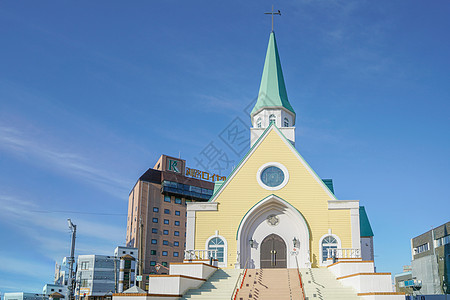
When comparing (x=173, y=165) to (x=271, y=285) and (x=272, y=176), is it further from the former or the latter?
(x=271, y=285)

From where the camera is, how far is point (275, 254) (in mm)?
28531

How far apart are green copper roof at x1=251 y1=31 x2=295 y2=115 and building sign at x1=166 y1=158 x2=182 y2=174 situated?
158ft

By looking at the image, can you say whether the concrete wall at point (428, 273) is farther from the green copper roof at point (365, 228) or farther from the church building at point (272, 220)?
the church building at point (272, 220)

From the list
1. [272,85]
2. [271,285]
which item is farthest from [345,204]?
[272,85]

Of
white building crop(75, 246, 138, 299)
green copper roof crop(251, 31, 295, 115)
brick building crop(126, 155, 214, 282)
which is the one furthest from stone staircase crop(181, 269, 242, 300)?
brick building crop(126, 155, 214, 282)

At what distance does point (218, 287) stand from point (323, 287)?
5.02 m

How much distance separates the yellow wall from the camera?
2783cm

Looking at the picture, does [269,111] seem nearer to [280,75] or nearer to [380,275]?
[280,75]

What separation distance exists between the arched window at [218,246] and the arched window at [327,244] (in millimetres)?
6070

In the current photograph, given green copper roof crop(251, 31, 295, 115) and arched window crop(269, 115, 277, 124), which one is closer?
arched window crop(269, 115, 277, 124)

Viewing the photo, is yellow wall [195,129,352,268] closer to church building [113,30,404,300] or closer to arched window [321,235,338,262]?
church building [113,30,404,300]

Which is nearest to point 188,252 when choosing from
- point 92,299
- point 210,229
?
point 210,229

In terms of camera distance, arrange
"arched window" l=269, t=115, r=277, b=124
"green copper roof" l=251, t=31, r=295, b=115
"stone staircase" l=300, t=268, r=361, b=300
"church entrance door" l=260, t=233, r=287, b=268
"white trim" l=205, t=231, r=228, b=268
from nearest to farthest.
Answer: "stone staircase" l=300, t=268, r=361, b=300 → "white trim" l=205, t=231, r=228, b=268 → "church entrance door" l=260, t=233, r=287, b=268 → "arched window" l=269, t=115, r=277, b=124 → "green copper roof" l=251, t=31, r=295, b=115

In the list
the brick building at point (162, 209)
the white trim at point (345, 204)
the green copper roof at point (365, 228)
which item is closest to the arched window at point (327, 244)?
the white trim at point (345, 204)
